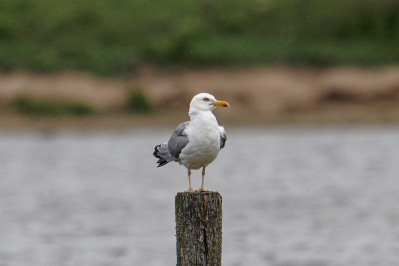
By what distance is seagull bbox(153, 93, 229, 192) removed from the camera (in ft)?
36.0

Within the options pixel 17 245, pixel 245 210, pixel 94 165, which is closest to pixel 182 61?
pixel 94 165

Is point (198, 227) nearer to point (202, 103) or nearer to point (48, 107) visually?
point (202, 103)

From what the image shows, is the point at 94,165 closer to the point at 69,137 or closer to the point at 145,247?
the point at 69,137

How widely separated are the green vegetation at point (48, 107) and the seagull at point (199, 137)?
25572mm

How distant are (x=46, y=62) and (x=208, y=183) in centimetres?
1567

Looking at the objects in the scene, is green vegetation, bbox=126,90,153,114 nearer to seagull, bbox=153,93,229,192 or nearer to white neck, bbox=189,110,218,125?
seagull, bbox=153,93,229,192

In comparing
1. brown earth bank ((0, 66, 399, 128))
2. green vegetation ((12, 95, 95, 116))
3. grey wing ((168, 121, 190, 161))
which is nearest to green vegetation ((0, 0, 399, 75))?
brown earth bank ((0, 66, 399, 128))

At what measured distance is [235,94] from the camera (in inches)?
1458

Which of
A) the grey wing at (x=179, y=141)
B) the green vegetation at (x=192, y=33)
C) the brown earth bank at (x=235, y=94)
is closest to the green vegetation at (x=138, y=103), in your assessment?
the brown earth bank at (x=235, y=94)

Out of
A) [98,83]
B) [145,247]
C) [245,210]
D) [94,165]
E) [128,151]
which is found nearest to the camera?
[145,247]

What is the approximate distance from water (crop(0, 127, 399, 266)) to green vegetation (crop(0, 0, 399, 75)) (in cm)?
383

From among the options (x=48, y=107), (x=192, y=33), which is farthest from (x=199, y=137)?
(x=192, y=33)

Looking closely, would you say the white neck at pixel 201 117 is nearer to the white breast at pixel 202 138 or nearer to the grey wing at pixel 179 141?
→ the white breast at pixel 202 138

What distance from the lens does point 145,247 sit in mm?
16953
